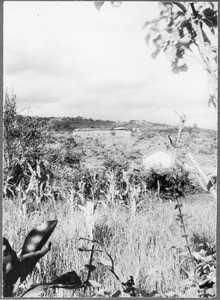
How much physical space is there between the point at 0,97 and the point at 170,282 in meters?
1.01

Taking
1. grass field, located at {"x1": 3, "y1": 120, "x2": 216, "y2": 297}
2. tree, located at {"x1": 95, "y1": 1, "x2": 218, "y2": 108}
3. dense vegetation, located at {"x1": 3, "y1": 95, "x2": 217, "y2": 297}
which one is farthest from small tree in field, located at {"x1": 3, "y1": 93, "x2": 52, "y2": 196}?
tree, located at {"x1": 95, "y1": 1, "x2": 218, "y2": 108}

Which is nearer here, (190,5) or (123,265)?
(190,5)

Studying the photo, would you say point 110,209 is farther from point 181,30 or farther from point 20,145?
point 181,30

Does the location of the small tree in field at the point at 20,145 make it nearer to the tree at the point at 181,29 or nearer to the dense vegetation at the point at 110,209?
the dense vegetation at the point at 110,209

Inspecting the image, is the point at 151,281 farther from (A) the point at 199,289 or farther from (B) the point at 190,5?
(B) the point at 190,5

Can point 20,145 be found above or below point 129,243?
above

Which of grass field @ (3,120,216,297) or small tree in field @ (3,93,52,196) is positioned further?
Answer: small tree in field @ (3,93,52,196)

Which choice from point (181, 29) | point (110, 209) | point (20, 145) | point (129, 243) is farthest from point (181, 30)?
point (20, 145)

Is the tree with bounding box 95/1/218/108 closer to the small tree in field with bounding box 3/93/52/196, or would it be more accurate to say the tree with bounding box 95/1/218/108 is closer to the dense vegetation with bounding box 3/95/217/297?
the dense vegetation with bounding box 3/95/217/297

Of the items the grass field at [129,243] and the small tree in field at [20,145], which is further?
the small tree in field at [20,145]

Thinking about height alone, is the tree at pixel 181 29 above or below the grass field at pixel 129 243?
above

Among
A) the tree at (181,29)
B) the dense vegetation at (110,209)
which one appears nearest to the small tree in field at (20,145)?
the dense vegetation at (110,209)

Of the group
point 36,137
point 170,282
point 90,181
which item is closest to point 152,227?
point 170,282

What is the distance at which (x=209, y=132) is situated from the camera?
1.78 meters
